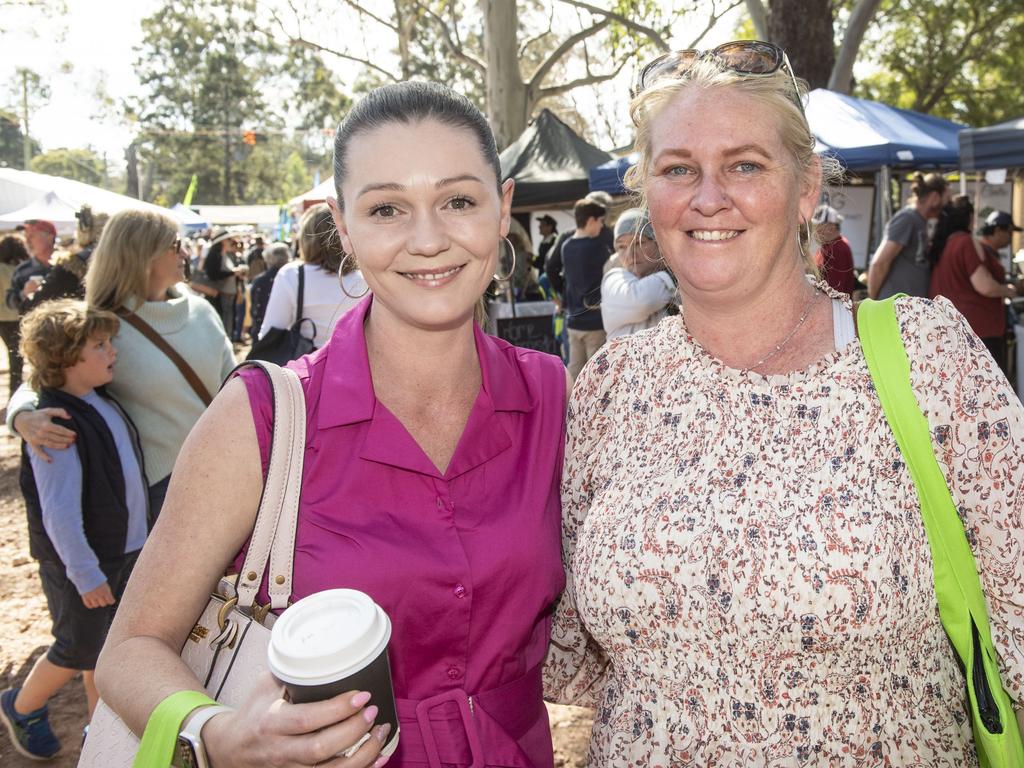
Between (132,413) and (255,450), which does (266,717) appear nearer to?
(255,450)

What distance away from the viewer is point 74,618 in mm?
3486

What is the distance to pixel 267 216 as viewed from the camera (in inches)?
1898

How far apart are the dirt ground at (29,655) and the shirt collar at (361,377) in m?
2.40

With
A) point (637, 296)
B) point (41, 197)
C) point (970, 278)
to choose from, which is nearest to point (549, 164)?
point (970, 278)

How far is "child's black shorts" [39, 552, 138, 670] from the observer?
348 centimetres

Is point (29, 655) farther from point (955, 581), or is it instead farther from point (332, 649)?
point (955, 581)

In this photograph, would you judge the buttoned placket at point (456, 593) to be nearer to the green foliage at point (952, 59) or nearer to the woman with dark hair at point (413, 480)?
the woman with dark hair at point (413, 480)

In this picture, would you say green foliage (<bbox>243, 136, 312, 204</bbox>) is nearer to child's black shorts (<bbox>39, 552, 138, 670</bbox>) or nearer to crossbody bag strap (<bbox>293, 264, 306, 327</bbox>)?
crossbody bag strap (<bbox>293, 264, 306, 327</bbox>)

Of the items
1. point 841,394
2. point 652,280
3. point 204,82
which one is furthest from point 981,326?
point 204,82

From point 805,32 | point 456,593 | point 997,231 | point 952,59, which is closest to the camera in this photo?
point 456,593

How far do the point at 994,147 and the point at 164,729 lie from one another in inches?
317

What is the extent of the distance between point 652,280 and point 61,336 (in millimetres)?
3408

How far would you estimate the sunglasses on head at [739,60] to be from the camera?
1.98m

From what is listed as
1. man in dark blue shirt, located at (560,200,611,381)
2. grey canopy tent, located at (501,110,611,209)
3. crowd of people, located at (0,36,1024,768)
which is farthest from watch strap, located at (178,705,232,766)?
grey canopy tent, located at (501,110,611,209)
